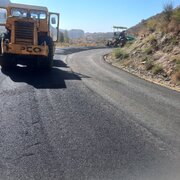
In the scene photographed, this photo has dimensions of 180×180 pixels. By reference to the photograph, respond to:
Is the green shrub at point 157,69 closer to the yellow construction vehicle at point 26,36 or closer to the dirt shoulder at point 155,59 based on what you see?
the dirt shoulder at point 155,59

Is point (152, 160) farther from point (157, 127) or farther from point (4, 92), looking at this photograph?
point (4, 92)

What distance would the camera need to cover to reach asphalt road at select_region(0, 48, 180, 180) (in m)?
6.40

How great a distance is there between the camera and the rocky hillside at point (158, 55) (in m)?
18.9

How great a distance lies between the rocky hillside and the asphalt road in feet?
14.4

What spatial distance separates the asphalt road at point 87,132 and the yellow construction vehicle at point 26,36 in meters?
3.80

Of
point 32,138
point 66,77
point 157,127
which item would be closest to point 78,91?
point 66,77

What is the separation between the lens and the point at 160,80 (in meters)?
18.3

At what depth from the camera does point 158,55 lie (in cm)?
2205

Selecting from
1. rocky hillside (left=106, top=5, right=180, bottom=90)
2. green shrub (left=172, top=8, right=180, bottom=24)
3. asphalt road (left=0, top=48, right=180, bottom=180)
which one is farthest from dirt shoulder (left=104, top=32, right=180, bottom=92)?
asphalt road (left=0, top=48, right=180, bottom=180)

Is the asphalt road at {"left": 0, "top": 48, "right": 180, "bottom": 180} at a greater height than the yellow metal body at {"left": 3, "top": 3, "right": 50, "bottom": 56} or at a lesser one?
lesser

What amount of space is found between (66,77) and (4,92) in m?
4.53

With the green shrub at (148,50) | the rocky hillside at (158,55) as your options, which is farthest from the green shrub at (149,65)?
the green shrub at (148,50)

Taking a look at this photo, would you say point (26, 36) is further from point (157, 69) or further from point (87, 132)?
point (87, 132)

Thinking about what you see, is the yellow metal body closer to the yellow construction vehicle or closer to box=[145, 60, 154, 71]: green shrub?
the yellow construction vehicle
